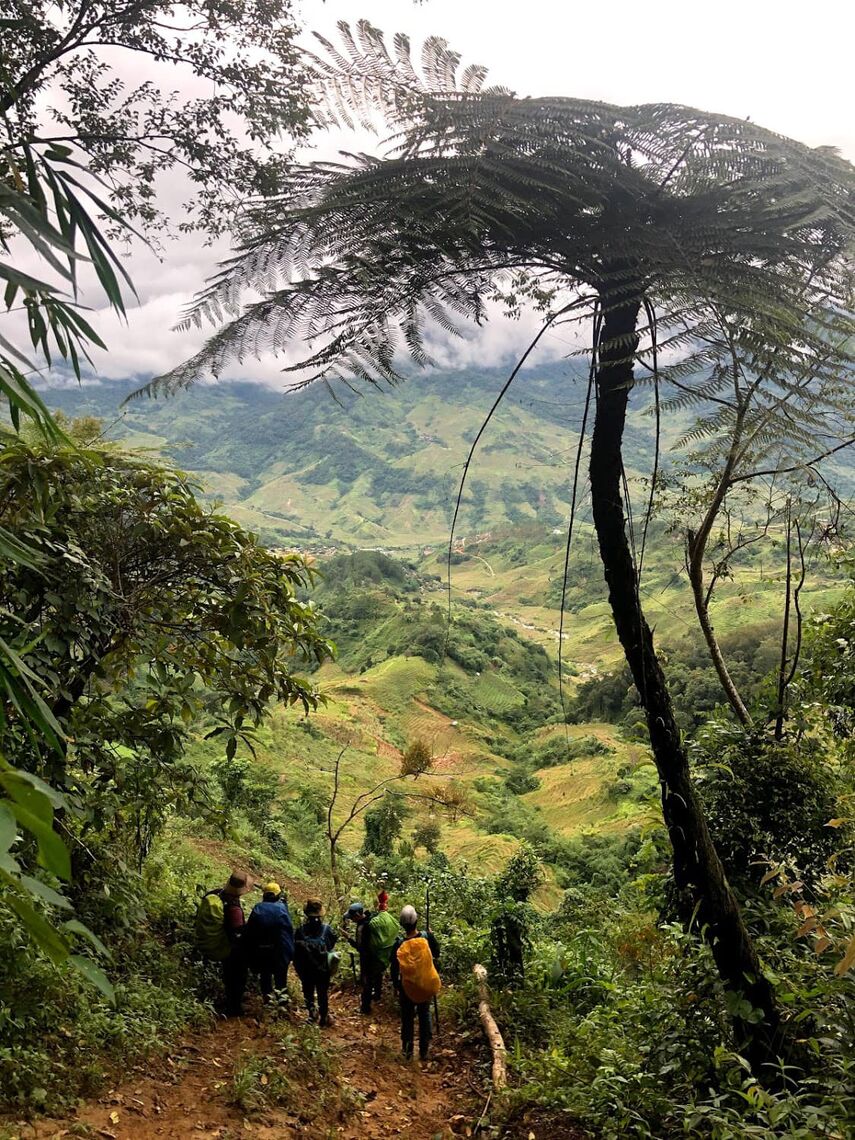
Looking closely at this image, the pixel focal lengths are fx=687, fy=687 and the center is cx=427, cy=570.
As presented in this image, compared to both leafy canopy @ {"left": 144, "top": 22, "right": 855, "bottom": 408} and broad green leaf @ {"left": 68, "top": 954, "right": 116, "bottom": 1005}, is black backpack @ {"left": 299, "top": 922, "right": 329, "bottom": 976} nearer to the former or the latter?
leafy canopy @ {"left": 144, "top": 22, "right": 855, "bottom": 408}

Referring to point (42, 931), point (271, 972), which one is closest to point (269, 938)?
point (271, 972)

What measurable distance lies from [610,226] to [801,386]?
32.1 inches

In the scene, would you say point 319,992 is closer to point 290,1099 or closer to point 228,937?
point 228,937

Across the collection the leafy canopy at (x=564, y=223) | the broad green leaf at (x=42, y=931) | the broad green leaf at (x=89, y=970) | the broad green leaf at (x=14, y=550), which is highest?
the leafy canopy at (x=564, y=223)

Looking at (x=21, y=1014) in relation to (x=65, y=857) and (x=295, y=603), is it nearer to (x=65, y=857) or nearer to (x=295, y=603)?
(x=295, y=603)

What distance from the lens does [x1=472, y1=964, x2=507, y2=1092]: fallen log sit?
4.78 metres

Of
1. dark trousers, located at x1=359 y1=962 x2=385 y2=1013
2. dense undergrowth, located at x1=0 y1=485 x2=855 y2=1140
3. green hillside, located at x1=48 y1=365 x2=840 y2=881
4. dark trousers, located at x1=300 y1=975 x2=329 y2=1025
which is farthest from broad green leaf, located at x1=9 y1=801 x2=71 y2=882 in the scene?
dark trousers, located at x1=359 y1=962 x2=385 y2=1013

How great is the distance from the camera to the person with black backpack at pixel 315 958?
5.66 meters

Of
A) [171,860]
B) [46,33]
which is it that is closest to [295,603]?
[46,33]

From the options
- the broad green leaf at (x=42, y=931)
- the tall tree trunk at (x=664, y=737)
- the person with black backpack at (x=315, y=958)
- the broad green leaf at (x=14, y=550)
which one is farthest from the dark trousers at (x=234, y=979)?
the broad green leaf at (x=42, y=931)

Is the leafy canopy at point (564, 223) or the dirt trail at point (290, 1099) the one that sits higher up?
the leafy canopy at point (564, 223)

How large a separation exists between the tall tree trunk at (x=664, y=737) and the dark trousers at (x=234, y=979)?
4.08 meters

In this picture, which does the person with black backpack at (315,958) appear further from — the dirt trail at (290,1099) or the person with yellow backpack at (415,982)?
the person with yellow backpack at (415,982)

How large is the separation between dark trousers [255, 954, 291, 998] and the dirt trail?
0.19m
